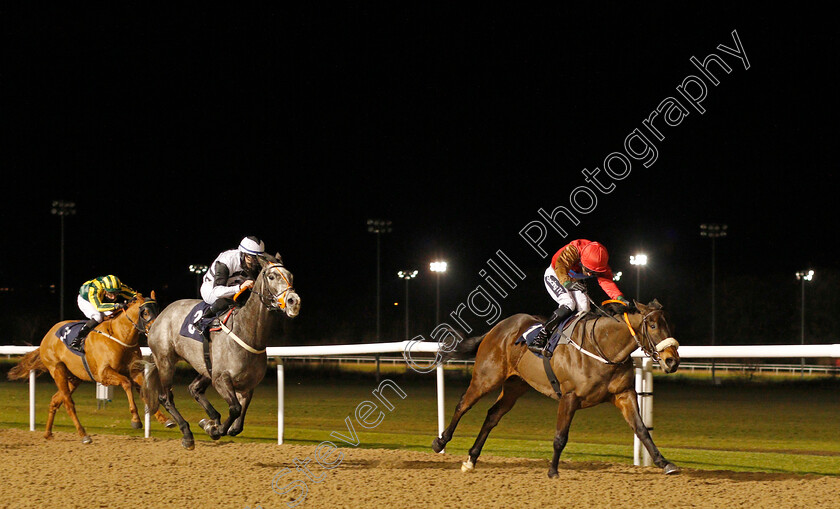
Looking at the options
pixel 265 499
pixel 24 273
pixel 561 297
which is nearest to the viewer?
pixel 265 499

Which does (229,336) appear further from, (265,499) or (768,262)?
(768,262)

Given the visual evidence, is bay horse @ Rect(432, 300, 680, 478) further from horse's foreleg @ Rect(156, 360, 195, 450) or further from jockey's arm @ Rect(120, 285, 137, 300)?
jockey's arm @ Rect(120, 285, 137, 300)

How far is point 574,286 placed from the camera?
636 cm

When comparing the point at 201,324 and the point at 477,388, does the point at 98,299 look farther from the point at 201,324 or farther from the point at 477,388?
the point at 477,388

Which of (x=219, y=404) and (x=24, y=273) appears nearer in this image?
(x=219, y=404)

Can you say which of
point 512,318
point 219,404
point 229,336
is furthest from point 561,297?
point 219,404

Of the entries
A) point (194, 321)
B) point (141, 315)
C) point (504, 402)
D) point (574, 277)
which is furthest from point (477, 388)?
point (141, 315)

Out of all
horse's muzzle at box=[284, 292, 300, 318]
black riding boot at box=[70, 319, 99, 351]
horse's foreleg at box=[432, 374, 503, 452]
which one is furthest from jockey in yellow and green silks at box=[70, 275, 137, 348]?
horse's foreleg at box=[432, 374, 503, 452]

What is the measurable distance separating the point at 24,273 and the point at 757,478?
61.7 m

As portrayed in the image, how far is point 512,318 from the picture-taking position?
664 centimetres

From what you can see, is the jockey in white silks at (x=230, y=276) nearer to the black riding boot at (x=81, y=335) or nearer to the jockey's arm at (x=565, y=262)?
the jockey's arm at (x=565, y=262)

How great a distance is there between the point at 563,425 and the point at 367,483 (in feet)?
4.29

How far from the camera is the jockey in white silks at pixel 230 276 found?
692 cm

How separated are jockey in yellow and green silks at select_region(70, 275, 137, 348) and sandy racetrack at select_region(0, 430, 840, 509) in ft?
6.21
